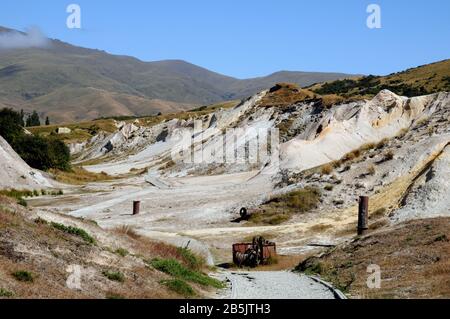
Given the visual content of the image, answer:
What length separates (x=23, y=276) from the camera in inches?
590

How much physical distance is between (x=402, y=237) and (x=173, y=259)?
1097 centimetres

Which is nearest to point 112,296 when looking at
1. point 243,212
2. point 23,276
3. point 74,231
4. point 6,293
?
point 23,276

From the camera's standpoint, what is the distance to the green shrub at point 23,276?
14945mm

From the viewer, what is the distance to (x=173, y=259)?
2388 centimetres

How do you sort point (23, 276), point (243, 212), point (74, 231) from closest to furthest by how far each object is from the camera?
point (23, 276)
point (74, 231)
point (243, 212)

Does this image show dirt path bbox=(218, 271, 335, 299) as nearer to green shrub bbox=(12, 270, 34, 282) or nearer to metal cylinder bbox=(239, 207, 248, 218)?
green shrub bbox=(12, 270, 34, 282)

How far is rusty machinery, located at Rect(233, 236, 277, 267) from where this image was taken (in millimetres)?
33625

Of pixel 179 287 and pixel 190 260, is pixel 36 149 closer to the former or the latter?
pixel 190 260

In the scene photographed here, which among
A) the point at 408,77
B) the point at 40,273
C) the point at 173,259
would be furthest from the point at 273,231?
the point at 408,77

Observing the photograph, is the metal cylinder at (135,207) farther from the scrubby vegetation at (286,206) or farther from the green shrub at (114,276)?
the green shrub at (114,276)

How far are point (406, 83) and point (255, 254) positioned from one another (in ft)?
345

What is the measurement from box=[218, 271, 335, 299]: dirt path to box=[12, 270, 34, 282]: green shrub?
6647 millimetres

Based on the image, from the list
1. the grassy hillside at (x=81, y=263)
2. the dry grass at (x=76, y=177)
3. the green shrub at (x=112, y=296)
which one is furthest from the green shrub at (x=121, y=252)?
the dry grass at (x=76, y=177)
